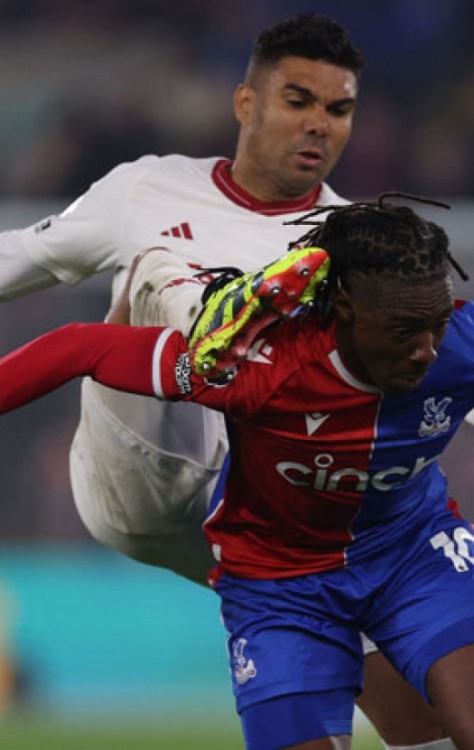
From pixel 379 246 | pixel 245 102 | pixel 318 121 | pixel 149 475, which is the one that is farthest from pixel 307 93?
pixel 379 246

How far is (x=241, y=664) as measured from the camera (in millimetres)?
4043

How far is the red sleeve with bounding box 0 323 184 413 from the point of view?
3789 mm

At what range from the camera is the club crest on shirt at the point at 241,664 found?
400 cm

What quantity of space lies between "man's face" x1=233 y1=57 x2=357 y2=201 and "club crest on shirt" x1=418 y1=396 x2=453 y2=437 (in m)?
1.37

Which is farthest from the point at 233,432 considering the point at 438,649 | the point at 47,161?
the point at 47,161

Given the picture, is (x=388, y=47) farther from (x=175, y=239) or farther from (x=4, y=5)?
(x=175, y=239)

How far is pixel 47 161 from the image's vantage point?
9688 mm

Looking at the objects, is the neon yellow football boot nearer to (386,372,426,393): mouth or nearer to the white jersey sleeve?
(386,372,426,393): mouth

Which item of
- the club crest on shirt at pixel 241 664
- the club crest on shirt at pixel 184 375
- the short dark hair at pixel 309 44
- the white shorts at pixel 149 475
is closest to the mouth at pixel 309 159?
the short dark hair at pixel 309 44

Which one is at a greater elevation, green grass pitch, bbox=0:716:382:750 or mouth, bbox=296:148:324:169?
mouth, bbox=296:148:324:169

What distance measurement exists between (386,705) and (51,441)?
3.39 meters

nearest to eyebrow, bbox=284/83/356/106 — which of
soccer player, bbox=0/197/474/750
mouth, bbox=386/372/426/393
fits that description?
soccer player, bbox=0/197/474/750

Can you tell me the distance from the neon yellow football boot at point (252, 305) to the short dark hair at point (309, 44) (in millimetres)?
1518

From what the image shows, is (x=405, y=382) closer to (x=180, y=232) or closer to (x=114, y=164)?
(x=180, y=232)
